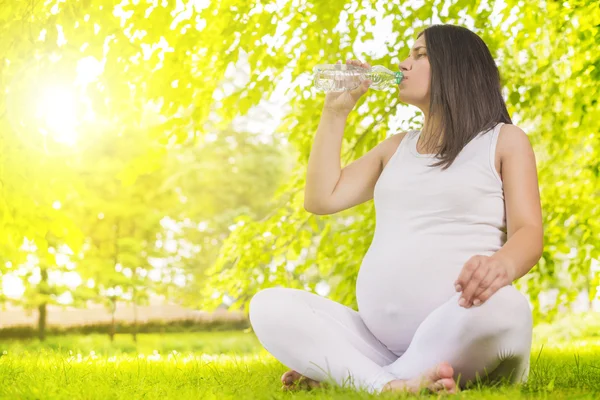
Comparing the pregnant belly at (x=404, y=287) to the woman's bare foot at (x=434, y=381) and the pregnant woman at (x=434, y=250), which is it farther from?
the woman's bare foot at (x=434, y=381)

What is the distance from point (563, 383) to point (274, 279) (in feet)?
10.5

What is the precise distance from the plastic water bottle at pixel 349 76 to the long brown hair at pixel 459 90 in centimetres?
18

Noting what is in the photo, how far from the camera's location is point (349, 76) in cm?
312

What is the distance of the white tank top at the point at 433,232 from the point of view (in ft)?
8.62

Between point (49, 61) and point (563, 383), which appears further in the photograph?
point (49, 61)

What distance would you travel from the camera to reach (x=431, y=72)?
2.91 meters

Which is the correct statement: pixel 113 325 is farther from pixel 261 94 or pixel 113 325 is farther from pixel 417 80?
pixel 417 80

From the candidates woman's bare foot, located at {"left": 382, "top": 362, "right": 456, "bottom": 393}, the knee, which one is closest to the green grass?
woman's bare foot, located at {"left": 382, "top": 362, "right": 456, "bottom": 393}

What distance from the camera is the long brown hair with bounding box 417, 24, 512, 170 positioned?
2822 millimetres

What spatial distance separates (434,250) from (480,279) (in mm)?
431

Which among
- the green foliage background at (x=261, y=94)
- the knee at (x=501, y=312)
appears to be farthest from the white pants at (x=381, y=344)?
the green foliage background at (x=261, y=94)

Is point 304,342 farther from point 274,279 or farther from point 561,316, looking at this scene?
point 561,316

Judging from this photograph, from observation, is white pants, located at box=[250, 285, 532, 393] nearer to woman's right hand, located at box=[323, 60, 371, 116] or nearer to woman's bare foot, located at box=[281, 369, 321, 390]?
woman's bare foot, located at box=[281, 369, 321, 390]

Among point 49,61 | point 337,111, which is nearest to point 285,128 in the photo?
point 49,61
